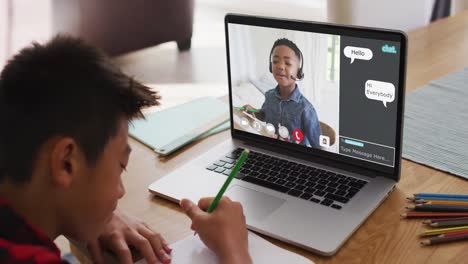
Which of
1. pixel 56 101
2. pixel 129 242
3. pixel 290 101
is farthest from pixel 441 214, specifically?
pixel 56 101

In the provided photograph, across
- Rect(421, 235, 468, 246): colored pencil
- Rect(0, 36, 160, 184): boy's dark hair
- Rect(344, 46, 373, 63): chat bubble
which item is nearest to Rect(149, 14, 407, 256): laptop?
Answer: Rect(344, 46, 373, 63): chat bubble

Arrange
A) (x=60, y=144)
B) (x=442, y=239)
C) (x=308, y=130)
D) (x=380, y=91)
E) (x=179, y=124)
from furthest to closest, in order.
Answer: (x=179, y=124), (x=308, y=130), (x=380, y=91), (x=442, y=239), (x=60, y=144)

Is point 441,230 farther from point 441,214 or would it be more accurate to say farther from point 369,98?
point 369,98

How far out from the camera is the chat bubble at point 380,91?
955 mm

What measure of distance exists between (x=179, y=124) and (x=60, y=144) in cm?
61

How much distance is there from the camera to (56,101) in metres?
0.73

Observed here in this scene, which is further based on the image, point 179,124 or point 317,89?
point 179,124

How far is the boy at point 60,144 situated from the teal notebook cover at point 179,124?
384 mm

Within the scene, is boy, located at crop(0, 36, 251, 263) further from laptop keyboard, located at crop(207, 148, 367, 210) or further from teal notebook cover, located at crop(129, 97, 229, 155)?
teal notebook cover, located at crop(129, 97, 229, 155)

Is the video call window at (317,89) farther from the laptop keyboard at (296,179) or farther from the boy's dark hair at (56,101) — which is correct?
the boy's dark hair at (56,101)

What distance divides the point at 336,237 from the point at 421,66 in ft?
2.59

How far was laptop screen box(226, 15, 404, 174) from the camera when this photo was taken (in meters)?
0.97

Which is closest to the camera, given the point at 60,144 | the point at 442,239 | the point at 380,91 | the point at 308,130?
the point at 60,144

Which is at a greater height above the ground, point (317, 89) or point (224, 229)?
point (317, 89)
